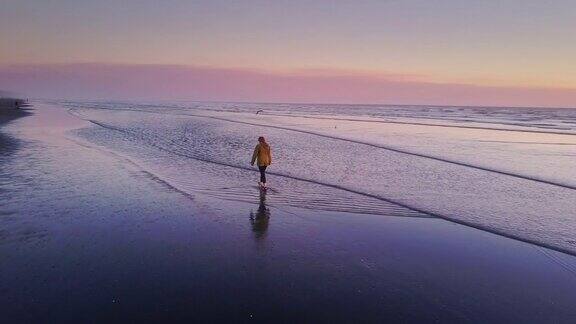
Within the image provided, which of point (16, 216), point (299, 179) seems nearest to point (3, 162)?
point (16, 216)

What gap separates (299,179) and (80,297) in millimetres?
11480

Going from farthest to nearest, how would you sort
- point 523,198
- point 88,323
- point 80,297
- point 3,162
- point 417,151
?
point 417,151
point 3,162
point 523,198
point 80,297
point 88,323

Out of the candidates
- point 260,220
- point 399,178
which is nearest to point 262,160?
point 260,220

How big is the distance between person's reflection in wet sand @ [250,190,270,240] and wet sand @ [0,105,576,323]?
56 mm

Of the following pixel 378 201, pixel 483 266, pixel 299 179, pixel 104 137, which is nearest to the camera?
pixel 483 266

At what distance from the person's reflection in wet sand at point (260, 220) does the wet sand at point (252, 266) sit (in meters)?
0.06

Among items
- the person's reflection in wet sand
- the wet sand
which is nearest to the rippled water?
the person's reflection in wet sand

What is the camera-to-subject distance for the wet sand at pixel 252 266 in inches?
252

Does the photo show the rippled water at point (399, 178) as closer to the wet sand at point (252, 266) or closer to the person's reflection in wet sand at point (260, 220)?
the person's reflection in wet sand at point (260, 220)

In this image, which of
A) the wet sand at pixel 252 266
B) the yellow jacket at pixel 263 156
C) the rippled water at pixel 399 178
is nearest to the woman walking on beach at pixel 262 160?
the yellow jacket at pixel 263 156

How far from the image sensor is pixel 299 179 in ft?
56.9

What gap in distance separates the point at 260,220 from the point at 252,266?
316cm

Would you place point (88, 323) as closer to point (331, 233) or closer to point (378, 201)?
point (331, 233)

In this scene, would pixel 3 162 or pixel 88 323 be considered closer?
pixel 88 323
